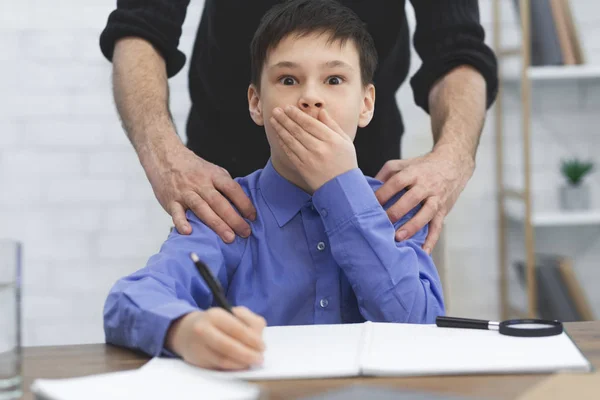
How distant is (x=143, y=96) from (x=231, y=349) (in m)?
0.81

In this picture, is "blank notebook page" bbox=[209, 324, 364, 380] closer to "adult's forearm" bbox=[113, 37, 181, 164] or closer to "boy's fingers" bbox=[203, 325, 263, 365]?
"boy's fingers" bbox=[203, 325, 263, 365]

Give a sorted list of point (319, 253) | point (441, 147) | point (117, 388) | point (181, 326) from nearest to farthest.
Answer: point (117, 388)
point (181, 326)
point (319, 253)
point (441, 147)

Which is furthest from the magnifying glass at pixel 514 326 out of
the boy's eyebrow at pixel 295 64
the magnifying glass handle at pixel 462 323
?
the boy's eyebrow at pixel 295 64

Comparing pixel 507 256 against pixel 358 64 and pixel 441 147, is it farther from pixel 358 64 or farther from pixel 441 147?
pixel 358 64

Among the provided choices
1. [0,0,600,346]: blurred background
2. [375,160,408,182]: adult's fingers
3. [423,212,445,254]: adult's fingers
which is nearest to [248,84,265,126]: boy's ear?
[375,160,408,182]: adult's fingers

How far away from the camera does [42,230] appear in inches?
114

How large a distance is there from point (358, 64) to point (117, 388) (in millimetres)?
739

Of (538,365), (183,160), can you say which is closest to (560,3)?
(183,160)

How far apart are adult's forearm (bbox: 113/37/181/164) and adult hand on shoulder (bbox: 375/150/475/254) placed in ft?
1.20

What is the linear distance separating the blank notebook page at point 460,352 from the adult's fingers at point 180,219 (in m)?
0.37

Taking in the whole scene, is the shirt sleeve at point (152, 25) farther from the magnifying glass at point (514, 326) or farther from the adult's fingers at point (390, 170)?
the magnifying glass at point (514, 326)

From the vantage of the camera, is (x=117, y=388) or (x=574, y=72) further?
(x=574, y=72)

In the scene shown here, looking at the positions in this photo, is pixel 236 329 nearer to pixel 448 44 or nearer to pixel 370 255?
pixel 370 255

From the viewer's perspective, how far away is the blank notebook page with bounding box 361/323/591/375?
779 millimetres
